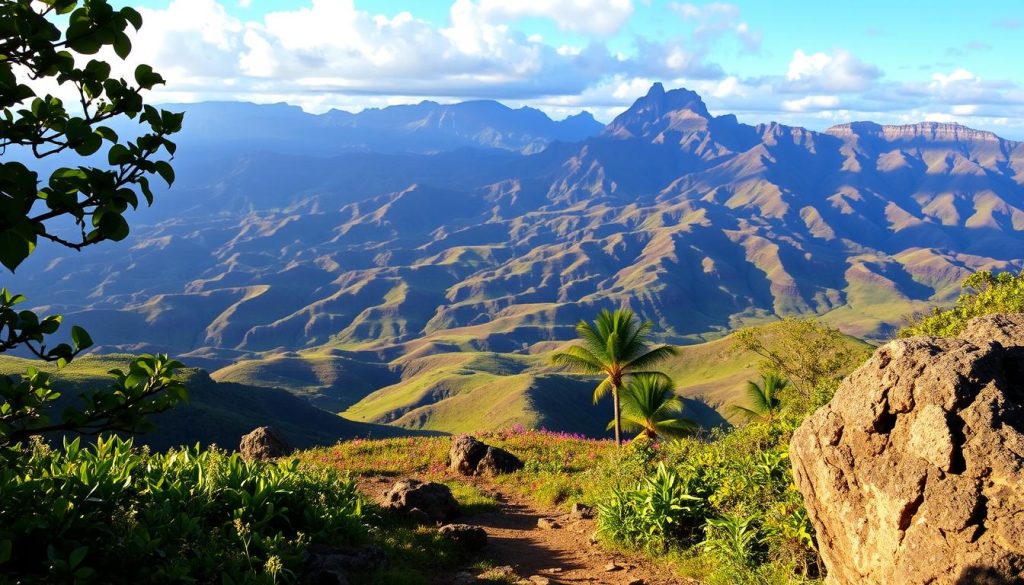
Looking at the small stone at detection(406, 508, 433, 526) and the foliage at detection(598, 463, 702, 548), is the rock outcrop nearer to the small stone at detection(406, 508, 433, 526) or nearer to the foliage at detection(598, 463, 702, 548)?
the small stone at detection(406, 508, 433, 526)

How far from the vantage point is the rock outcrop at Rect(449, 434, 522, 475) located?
26734 millimetres

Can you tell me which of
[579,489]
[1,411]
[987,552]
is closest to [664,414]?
[579,489]

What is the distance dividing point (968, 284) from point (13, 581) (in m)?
32.0

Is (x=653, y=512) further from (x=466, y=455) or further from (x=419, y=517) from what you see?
(x=466, y=455)

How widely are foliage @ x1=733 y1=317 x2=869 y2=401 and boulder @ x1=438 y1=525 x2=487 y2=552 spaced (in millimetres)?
38951

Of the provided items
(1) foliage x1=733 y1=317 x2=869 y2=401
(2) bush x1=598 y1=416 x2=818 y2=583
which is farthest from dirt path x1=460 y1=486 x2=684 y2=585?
(1) foliage x1=733 y1=317 x2=869 y2=401

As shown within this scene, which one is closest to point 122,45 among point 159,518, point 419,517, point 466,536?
point 159,518

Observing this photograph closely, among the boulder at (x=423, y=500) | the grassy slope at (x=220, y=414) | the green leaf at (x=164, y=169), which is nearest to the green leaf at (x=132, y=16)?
the green leaf at (x=164, y=169)

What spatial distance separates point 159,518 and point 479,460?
1737 cm

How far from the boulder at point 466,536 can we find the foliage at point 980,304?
1385 cm

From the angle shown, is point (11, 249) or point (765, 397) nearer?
point (11, 249)

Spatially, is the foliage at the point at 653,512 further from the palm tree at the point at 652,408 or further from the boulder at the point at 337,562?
the palm tree at the point at 652,408

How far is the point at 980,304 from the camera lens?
23453 mm

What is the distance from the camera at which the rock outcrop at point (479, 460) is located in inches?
1053
